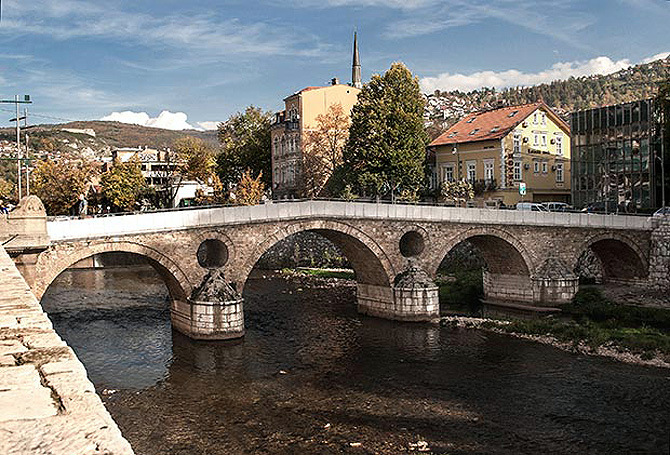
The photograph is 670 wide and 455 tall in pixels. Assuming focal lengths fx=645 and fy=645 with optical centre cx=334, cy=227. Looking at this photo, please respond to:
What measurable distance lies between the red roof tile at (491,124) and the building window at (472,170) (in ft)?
5.63

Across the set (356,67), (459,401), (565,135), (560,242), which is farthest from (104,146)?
(459,401)

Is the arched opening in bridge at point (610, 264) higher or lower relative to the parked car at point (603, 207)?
lower

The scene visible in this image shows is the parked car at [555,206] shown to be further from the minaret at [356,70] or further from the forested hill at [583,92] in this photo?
the forested hill at [583,92]

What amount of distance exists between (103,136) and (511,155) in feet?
483

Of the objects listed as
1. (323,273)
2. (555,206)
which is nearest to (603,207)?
(555,206)

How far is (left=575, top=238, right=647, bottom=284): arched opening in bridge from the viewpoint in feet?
112

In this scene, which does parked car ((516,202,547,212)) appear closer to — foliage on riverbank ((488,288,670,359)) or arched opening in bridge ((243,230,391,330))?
foliage on riverbank ((488,288,670,359))

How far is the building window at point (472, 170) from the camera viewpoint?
47884mm

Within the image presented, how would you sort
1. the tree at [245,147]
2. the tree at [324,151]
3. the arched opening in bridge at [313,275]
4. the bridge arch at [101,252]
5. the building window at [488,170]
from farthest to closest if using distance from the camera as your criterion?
the tree at [245,147] → the tree at [324,151] → the building window at [488,170] → the arched opening in bridge at [313,275] → the bridge arch at [101,252]

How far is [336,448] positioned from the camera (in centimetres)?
1445

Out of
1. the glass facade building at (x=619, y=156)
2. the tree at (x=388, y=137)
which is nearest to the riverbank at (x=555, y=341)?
the tree at (x=388, y=137)

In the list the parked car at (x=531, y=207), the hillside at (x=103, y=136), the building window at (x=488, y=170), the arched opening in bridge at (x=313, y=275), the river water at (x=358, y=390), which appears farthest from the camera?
the hillside at (x=103, y=136)

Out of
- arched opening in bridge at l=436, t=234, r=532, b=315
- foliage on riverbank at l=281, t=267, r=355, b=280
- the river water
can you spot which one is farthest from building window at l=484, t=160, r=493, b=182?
the river water

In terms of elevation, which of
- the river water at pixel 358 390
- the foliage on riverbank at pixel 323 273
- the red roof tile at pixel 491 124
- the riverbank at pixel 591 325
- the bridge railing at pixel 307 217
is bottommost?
the river water at pixel 358 390
